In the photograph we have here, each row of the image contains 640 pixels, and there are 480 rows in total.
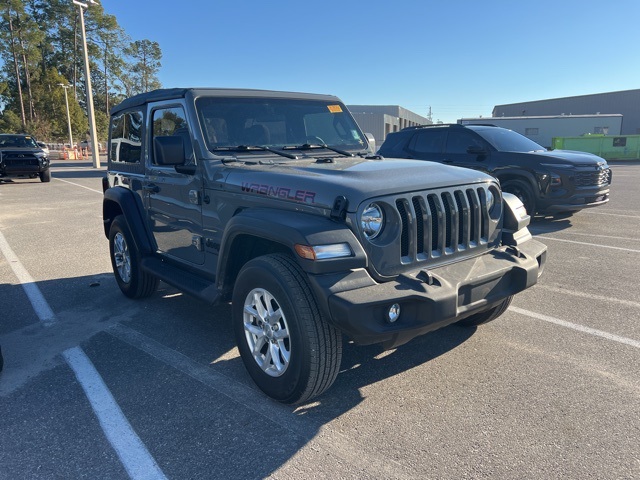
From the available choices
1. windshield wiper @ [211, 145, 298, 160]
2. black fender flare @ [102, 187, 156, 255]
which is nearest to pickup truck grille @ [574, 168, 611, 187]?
windshield wiper @ [211, 145, 298, 160]

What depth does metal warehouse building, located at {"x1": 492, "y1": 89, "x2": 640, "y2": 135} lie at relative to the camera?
4981cm

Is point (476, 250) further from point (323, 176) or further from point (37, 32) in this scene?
point (37, 32)

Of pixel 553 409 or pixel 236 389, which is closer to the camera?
pixel 553 409

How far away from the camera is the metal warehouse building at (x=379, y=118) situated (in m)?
45.5

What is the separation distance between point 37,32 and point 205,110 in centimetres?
6208

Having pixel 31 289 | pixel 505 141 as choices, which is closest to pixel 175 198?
pixel 31 289

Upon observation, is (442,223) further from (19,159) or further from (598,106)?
(598,106)

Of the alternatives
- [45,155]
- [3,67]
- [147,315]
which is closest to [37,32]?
[3,67]

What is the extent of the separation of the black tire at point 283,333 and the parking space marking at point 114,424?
31.7 inches

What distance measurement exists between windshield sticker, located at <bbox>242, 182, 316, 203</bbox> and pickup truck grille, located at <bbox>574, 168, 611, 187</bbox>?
717cm

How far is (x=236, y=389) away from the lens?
125 inches

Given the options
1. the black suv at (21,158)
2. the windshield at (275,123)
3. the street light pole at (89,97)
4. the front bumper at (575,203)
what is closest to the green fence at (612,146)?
the front bumper at (575,203)

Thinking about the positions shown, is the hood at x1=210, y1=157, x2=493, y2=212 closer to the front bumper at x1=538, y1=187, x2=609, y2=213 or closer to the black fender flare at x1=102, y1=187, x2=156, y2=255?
the black fender flare at x1=102, y1=187, x2=156, y2=255

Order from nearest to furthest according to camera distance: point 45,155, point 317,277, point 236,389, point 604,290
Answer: point 317,277 → point 236,389 → point 604,290 → point 45,155
